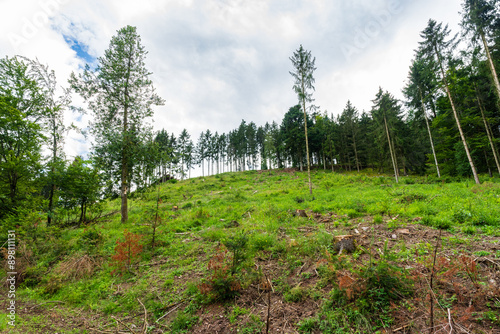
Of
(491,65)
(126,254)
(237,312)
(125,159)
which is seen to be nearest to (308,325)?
(237,312)

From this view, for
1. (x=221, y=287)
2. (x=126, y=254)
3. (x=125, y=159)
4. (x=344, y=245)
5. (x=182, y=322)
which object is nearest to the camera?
(x=182, y=322)

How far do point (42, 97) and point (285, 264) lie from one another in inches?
699

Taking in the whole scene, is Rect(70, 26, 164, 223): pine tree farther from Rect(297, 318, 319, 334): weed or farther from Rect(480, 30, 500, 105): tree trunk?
Rect(480, 30, 500, 105): tree trunk

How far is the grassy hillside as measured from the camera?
124 inches

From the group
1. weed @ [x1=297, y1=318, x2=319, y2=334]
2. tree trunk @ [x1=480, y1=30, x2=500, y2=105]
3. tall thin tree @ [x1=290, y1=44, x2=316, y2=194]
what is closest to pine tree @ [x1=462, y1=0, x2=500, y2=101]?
tree trunk @ [x1=480, y1=30, x2=500, y2=105]

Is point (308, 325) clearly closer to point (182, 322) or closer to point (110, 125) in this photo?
point (182, 322)

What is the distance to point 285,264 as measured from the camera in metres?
5.30

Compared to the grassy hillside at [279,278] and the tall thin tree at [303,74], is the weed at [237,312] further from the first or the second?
the tall thin tree at [303,74]

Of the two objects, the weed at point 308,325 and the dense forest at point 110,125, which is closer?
the weed at point 308,325

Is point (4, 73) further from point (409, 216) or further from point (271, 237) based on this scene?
point (409, 216)

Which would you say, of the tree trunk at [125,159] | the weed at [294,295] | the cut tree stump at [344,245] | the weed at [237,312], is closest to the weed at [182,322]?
the weed at [237,312]

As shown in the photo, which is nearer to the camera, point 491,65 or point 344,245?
point 344,245

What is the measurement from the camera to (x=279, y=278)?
467 cm

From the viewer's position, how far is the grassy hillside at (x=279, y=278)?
3.15 meters
